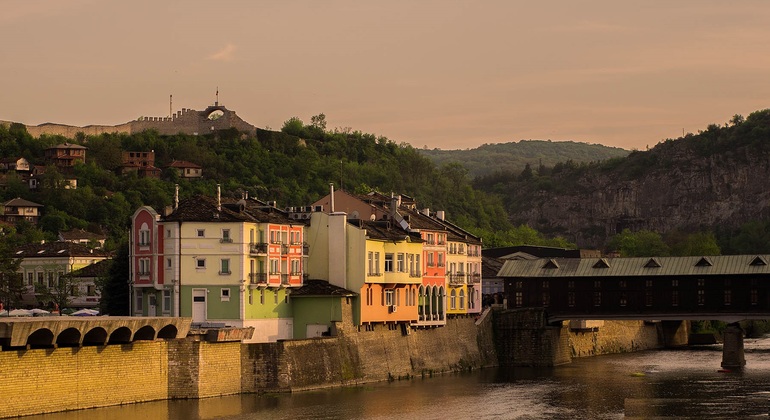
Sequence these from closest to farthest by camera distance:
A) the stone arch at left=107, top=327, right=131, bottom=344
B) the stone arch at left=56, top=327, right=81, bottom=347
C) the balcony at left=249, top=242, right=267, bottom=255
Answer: the stone arch at left=56, top=327, right=81, bottom=347 < the stone arch at left=107, top=327, right=131, bottom=344 < the balcony at left=249, top=242, right=267, bottom=255

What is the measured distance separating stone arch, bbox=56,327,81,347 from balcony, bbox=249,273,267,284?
18.1m

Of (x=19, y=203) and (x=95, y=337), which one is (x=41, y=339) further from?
(x=19, y=203)

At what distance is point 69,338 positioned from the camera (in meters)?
72.8

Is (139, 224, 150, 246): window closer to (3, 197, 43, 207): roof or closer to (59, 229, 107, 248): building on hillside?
(59, 229, 107, 248): building on hillside

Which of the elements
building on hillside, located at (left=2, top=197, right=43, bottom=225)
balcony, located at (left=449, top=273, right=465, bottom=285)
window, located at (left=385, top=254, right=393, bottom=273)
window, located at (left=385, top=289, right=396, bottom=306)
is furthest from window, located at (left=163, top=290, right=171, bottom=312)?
building on hillside, located at (left=2, top=197, right=43, bottom=225)

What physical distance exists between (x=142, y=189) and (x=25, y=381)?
11685cm

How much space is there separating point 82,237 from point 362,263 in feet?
231

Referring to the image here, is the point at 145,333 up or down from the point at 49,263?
down

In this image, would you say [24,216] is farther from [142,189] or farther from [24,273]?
[24,273]

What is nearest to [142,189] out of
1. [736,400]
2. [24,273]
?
[24,273]

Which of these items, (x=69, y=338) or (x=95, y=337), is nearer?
(x=69, y=338)

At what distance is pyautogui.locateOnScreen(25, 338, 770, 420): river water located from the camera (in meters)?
77.3

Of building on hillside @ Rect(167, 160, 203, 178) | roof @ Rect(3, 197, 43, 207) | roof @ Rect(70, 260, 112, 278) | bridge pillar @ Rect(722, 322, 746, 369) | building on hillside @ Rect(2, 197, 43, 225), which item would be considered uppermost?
building on hillside @ Rect(167, 160, 203, 178)

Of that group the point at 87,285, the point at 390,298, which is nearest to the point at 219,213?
the point at 390,298
